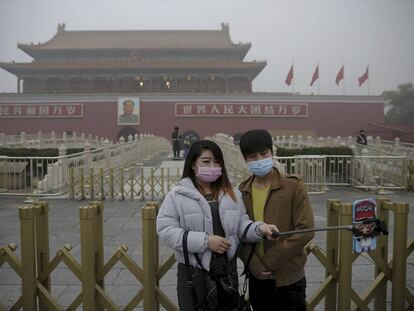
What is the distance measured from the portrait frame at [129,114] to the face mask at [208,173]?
29786 millimetres

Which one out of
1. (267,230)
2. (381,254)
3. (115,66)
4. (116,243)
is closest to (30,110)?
(115,66)

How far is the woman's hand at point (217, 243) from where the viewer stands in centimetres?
213

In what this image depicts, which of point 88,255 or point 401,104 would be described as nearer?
point 88,255

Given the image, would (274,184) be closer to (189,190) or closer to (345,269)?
(189,190)

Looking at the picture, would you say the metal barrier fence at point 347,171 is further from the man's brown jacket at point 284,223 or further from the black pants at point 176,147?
the man's brown jacket at point 284,223

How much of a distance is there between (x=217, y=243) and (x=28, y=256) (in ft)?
4.24

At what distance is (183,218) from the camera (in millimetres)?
2240

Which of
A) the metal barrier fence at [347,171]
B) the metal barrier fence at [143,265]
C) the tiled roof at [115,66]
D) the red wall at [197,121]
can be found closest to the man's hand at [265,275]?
the metal barrier fence at [143,265]

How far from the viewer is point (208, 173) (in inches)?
90.5

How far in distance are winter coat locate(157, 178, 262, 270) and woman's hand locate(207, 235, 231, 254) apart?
37mm

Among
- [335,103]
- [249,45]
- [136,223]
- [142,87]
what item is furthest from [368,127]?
[136,223]

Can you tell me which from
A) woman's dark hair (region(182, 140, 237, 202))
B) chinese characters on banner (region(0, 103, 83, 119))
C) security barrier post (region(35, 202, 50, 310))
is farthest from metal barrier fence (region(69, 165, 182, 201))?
chinese characters on banner (region(0, 103, 83, 119))

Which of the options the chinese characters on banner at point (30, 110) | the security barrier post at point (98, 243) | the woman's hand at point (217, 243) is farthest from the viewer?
the chinese characters on banner at point (30, 110)

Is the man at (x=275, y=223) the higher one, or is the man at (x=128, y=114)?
the man at (x=128, y=114)
